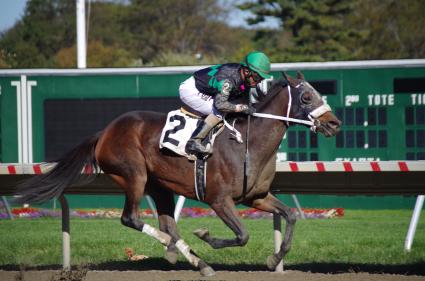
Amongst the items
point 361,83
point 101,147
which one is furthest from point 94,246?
point 361,83

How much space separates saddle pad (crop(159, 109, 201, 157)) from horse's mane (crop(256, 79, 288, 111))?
1.88 ft

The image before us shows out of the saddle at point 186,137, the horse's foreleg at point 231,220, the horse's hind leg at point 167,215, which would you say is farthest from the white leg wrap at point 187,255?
the saddle at point 186,137

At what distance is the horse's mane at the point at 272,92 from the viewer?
8.50 meters

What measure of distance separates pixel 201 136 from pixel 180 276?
139 cm

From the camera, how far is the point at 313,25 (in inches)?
1697

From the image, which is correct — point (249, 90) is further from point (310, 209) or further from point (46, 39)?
point (46, 39)

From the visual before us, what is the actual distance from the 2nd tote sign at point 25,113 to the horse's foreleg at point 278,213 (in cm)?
784

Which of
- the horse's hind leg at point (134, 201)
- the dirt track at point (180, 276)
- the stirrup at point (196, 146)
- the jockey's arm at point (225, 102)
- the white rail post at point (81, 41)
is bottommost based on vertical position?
the dirt track at point (180, 276)

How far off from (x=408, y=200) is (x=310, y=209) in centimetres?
159

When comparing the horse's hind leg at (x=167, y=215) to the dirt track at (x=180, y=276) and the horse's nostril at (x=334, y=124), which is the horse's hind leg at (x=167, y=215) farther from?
the horse's nostril at (x=334, y=124)

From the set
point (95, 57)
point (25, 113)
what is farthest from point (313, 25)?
point (25, 113)

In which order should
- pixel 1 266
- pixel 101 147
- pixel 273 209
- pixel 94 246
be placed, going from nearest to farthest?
pixel 273 209 < pixel 101 147 < pixel 1 266 < pixel 94 246

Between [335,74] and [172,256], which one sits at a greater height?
[335,74]

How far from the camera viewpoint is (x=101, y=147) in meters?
9.02
